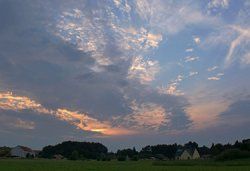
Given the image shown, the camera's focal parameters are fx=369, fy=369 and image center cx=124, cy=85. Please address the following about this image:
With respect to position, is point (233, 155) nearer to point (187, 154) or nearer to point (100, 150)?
point (187, 154)

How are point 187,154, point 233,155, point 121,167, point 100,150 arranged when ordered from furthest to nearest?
point 100,150
point 187,154
point 233,155
point 121,167

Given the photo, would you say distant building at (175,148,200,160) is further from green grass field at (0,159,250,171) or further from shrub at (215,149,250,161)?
green grass field at (0,159,250,171)

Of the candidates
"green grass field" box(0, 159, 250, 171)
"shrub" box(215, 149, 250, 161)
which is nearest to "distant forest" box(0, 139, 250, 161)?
"shrub" box(215, 149, 250, 161)

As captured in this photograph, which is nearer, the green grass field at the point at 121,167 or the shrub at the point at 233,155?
the green grass field at the point at 121,167

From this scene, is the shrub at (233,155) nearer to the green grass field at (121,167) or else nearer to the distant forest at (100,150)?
the green grass field at (121,167)

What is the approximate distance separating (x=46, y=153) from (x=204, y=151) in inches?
3093

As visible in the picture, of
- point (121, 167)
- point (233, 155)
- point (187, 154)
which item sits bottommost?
point (121, 167)

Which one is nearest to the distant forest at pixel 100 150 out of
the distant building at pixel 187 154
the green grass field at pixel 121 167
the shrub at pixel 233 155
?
the distant building at pixel 187 154

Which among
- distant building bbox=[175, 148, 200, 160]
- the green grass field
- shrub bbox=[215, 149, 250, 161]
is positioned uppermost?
distant building bbox=[175, 148, 200, 160]

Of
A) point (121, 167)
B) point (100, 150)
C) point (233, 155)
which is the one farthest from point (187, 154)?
point (121, 167)

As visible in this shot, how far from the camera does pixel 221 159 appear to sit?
69.1m

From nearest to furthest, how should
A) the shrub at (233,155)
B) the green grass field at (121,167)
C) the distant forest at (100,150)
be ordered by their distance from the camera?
the green grass field at (121,167) < the shrub at (233,155) < the distant forest at (100,150)

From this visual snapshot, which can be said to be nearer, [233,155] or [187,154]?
[233,155]

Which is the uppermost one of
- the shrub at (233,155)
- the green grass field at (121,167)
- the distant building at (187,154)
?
the distant building at (187,154)
